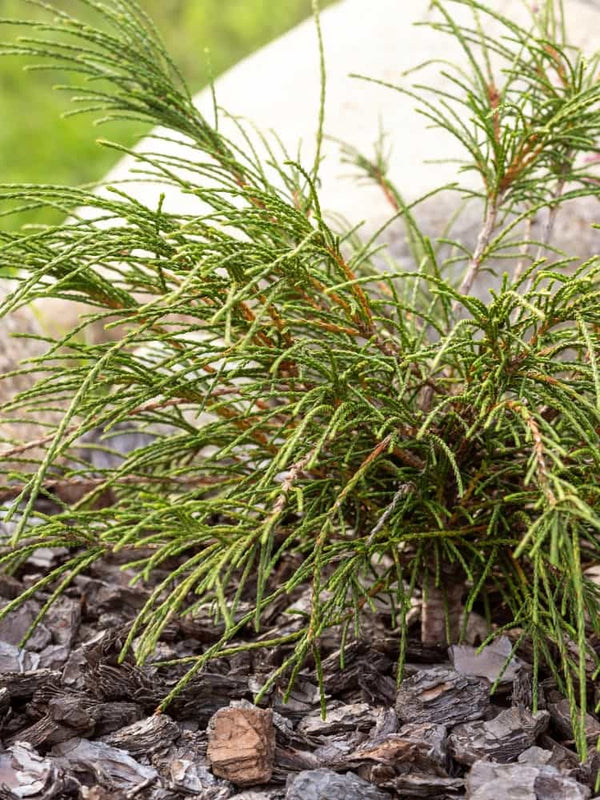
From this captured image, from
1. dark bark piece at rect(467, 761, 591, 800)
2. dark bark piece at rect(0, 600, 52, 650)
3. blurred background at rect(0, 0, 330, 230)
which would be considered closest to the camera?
dark bark piece at rect(467, 761, 591, 800)

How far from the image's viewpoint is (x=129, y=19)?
5.91ft

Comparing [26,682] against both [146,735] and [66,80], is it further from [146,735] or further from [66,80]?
[66,80]

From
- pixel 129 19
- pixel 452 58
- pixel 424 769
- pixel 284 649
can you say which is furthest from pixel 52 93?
pixel 424 769

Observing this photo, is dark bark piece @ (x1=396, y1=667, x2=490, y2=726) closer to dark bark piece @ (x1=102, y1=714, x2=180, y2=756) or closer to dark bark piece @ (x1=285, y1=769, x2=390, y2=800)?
dark bark piece @ (x1=285, y1=769, x2=390, y2=800)

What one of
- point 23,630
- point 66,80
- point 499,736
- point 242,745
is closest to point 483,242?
point 499,736

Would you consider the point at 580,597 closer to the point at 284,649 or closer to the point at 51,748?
the point at 284,649

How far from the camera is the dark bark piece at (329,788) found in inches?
53.7

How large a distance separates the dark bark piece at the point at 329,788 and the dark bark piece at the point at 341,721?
13cm

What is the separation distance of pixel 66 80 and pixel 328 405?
493 cm

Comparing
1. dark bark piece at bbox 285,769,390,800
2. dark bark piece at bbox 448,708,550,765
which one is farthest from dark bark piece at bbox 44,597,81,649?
dark bark piece at bbox 448,708,550,765

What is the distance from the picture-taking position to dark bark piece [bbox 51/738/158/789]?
56.2 inches

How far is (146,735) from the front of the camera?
1507mm

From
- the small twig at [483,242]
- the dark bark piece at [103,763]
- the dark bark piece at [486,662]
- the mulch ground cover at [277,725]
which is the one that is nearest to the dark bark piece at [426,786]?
the mulch ground cover at [277,725]

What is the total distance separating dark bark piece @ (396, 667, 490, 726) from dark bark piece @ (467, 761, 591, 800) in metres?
0.13
